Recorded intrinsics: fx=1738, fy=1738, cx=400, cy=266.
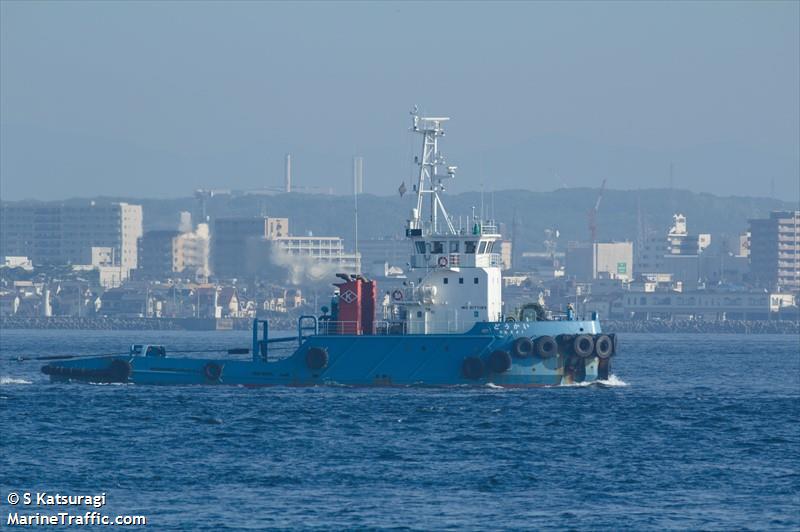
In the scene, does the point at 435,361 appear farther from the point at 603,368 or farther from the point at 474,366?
the point at 603,368

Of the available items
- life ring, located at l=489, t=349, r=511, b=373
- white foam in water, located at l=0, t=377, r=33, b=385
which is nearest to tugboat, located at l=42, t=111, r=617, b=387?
life ring, located at l=489, t=349, r=511, b=373

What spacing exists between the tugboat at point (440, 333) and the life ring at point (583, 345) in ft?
0.12

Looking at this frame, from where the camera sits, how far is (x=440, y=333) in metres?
61.5

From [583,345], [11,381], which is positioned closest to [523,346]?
[583,345]

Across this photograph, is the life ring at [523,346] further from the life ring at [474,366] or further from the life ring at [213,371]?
the life ring at [213,371]

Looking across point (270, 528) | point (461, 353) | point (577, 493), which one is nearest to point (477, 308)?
point (461, 353)

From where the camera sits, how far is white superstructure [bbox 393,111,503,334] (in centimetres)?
6188

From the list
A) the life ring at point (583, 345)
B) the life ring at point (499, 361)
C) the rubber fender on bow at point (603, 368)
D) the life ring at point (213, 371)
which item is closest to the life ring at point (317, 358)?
the life ring at point (213, 371)

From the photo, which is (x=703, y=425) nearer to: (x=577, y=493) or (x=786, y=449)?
(x=786, y=449)

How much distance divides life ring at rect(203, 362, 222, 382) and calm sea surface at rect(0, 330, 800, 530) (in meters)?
0.61

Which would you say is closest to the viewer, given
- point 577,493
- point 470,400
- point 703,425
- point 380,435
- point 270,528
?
point 270,528

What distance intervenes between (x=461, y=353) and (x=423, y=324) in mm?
1922

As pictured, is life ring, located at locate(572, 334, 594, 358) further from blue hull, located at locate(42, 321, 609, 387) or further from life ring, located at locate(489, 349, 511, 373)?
life ring, located at locate(489, 349, 511, 373)

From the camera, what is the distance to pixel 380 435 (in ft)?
160
